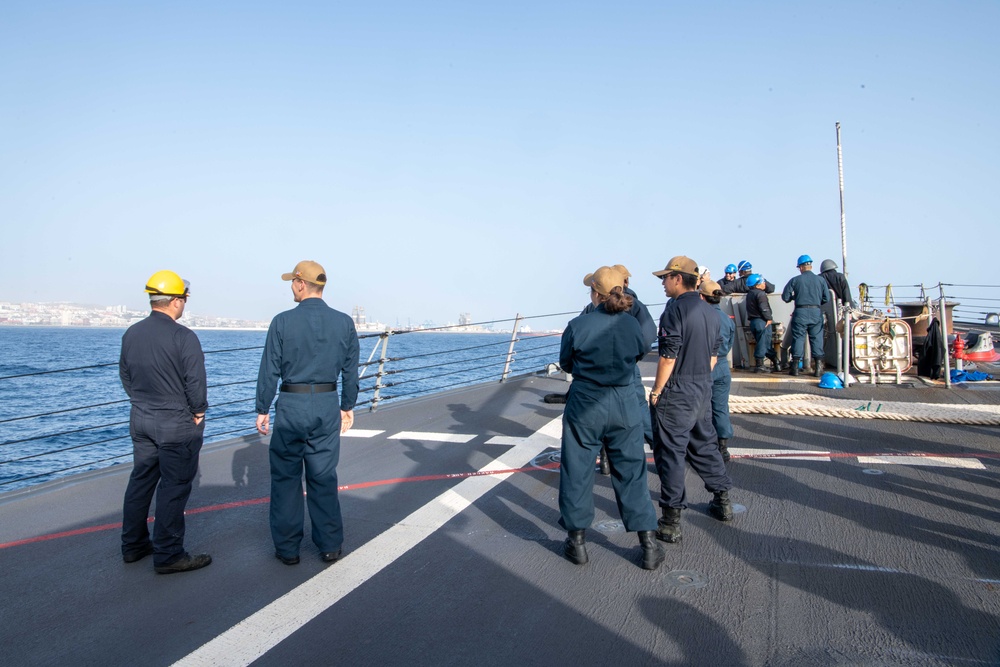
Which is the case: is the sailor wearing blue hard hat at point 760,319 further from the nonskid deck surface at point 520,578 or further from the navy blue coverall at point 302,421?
the navy blue coverall at point 302,421

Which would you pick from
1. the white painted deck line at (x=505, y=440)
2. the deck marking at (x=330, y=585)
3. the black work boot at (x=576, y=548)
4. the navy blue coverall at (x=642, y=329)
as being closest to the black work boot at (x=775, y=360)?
the white painted deck line at (x=505, y=440)

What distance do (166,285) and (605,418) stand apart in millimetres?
2766

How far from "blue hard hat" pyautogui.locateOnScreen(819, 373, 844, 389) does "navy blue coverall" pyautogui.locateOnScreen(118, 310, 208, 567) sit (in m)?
9.25

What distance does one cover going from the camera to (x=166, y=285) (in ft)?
13.8

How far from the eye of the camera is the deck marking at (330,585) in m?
3.17

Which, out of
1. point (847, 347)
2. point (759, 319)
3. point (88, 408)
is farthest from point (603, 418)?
point (759, 319)

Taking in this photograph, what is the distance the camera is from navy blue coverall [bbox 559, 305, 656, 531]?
4113 millimetres

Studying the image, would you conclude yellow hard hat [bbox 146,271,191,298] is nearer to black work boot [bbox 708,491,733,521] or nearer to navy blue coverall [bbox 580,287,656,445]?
navy blue coverall [bbox 580,287,656,445]

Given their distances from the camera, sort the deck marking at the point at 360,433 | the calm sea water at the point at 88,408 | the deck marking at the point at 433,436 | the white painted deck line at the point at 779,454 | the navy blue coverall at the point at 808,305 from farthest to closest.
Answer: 1. the navy blue coverall at the point at 808,305
2. the deck marking at the point at 360,433
3. the calm sea water at the point at 88,408
4. the deck marking at the point at 433,436
5. the white painted deck line at the point at 779,454

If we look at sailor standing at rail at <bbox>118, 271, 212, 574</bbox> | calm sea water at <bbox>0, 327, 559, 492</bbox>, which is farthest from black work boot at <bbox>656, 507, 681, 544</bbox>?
sailor standing at rail at <bbox>118, 271, 212, 574</bbox>

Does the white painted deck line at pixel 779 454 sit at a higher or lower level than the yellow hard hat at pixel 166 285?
lower

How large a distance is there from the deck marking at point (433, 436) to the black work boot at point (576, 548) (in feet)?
11.9

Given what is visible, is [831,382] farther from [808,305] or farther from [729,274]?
[729,274]

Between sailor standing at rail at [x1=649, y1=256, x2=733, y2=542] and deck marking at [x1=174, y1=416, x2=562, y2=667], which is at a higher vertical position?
sailor standing at rail at [x1=649, y1=256, x2=733, y2=542]
